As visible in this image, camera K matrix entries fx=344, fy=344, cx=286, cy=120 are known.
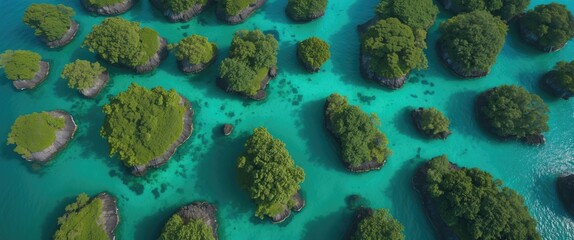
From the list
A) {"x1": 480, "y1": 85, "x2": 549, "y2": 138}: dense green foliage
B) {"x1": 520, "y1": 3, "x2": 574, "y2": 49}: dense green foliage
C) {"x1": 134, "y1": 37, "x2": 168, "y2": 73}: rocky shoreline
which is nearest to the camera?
{"x1": 480, "y1": 85, "x2": 549, "y2": 138}: dense green foliage

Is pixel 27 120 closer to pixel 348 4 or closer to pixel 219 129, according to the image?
pixel 219 129

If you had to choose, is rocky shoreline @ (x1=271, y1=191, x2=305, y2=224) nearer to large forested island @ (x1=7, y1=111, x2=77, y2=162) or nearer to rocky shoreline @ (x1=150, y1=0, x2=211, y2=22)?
large forested island @ (x1=7, y1=111, x2=77, y2=162)

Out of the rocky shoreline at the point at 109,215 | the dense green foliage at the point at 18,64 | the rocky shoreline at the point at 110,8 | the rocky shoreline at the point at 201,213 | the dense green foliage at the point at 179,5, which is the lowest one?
the rocky shoreline at the point at 109,215

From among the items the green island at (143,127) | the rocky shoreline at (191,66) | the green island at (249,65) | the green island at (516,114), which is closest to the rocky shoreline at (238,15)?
the green island at (249,65)

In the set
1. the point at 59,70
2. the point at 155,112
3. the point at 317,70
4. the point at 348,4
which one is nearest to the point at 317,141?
the point at 317,70

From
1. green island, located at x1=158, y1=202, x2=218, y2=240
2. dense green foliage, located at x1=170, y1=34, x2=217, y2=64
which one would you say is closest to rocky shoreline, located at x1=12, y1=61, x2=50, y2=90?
dense green foliage, located at x1=170, y1=34, x2=217, y2=64

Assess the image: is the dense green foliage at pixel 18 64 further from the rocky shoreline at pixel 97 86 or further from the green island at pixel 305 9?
the green island at pixel 305 9

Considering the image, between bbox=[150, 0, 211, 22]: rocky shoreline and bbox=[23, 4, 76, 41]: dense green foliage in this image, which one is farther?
bbox=[150, 0, 211, 22]: rocky shoreline
